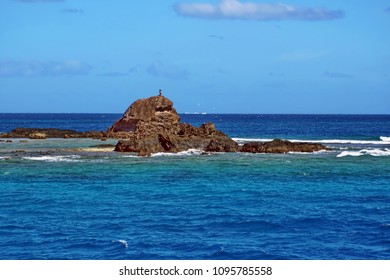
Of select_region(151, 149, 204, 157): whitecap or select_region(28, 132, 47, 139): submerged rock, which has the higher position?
select_region(28, 132, 47, 139): submerged rock

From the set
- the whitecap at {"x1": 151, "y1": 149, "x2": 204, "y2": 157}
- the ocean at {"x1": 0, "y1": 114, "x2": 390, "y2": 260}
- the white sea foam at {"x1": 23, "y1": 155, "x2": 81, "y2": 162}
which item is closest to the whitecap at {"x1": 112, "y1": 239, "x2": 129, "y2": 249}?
the ocean at {"x1": 0, "y1": 114, "x2": 390, "y2": 260}

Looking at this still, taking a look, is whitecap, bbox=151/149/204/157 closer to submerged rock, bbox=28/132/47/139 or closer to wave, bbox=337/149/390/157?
wave, bbox=337/149/390/157

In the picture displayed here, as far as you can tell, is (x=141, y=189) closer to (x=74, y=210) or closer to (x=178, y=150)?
(x=74, y=210)

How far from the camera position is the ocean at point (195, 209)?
28.5 meters

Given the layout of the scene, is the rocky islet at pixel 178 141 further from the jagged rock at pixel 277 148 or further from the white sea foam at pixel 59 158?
the white sea foam at pixel 59 158

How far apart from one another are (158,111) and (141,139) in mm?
17591

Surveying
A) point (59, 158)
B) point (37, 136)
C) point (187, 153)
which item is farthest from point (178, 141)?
point (37, 136)

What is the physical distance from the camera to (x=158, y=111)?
95.5 metres

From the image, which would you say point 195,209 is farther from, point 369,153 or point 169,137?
point 369,153

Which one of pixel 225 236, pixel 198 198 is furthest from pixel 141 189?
pixel 225 236

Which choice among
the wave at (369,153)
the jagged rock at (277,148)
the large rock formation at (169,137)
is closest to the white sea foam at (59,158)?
the large rock formation at (169,137)

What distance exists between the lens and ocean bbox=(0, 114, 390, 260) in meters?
28.5

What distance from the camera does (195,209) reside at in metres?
38.0

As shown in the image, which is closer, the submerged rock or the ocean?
the ocean
